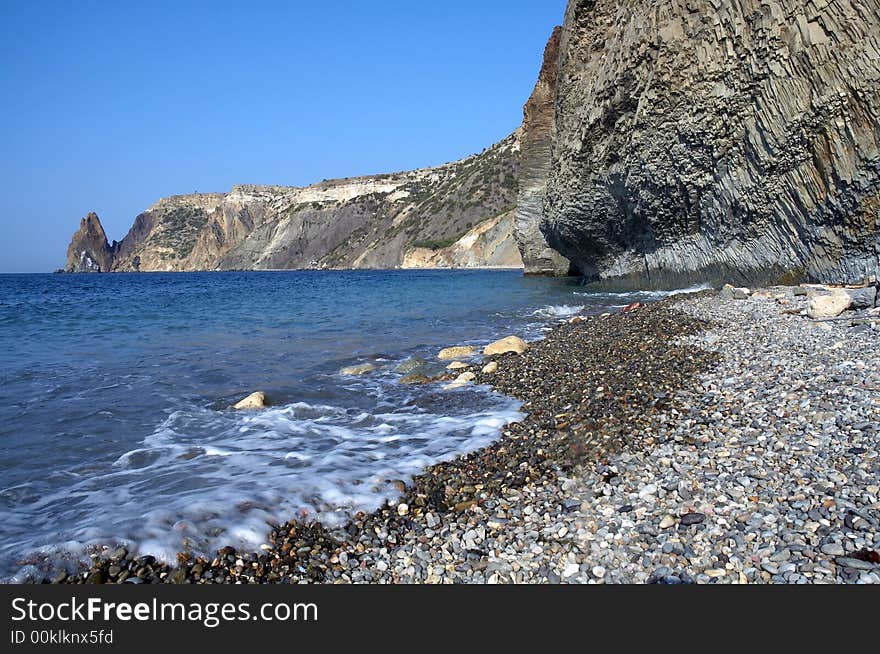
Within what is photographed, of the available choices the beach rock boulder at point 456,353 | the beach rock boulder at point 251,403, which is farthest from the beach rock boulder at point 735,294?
the beach rock boulder at point 251,403

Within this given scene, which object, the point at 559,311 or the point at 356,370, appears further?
the point at 559,311

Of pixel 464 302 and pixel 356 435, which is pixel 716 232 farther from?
pixel 356 435

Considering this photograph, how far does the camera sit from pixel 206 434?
25.1 ft

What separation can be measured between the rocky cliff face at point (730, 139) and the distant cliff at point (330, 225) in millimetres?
49223

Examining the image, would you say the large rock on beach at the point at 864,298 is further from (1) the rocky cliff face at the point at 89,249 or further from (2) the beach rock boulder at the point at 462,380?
(1) the rocky cliff face at the point at 89,249

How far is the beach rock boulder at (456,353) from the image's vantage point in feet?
40.0

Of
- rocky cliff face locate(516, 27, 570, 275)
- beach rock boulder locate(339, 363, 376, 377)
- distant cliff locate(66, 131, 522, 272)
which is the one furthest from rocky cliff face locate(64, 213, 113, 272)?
beach rock boulder locate(339, 363, 376, 377)

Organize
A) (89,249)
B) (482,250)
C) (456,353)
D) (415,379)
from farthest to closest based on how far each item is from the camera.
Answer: (89,249) → (482,250) → (456,353) → (415,379)

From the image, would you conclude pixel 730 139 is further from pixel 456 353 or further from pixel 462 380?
pixel 462 380

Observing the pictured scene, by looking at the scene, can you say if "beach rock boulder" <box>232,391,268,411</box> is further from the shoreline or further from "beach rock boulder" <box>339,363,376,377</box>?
the shoreline

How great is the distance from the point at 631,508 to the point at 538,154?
39.1 metres

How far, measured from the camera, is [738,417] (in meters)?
5.81

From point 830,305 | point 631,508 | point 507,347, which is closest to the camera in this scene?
Answer: point 631,508

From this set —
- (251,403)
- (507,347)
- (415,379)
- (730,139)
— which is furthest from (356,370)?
(730,139)
